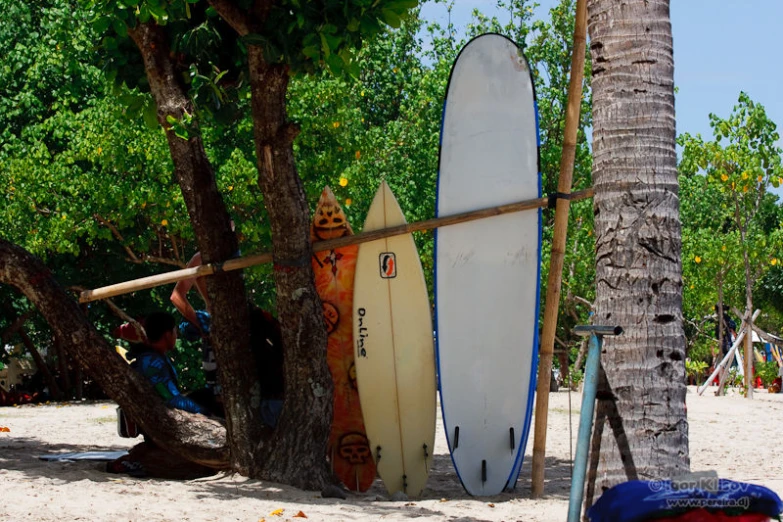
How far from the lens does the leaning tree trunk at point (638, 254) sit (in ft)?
12.2

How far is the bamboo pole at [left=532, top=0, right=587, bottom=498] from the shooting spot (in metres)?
5.78

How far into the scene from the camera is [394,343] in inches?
258

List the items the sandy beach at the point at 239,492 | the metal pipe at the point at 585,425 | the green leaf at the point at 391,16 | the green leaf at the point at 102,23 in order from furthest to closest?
the green leaf at the point at 102,23, the green leaf at the point at 391,16, the sandy beach at the point at 239,492, the metal pipe at the point at 585,425

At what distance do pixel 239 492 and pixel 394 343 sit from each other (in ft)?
4.83

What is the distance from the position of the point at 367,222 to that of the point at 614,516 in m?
3.89

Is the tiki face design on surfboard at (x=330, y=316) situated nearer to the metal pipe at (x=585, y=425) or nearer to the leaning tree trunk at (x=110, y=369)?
the leaning tree trunk at (x=110, y=369)

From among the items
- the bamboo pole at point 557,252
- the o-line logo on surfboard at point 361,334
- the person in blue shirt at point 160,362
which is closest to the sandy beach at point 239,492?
the bamboo pole at point 557,252

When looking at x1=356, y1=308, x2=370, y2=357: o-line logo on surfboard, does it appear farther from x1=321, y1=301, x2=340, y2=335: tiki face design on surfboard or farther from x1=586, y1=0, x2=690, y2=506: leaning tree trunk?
x1=586, y1=0, x2=690, y2=506: leaning tree trunk

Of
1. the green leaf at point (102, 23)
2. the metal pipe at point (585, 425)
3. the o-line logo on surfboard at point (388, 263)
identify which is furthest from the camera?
the o-line logo on surfboard at point (388, 263)

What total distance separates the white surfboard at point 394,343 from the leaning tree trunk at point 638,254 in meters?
2.74

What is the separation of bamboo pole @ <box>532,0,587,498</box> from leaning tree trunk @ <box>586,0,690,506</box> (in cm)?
196

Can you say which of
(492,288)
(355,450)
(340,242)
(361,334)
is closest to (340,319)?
(361,334)

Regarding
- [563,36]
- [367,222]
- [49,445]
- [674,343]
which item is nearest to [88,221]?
[49,445]

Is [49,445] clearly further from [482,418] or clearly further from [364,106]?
[364,106]
